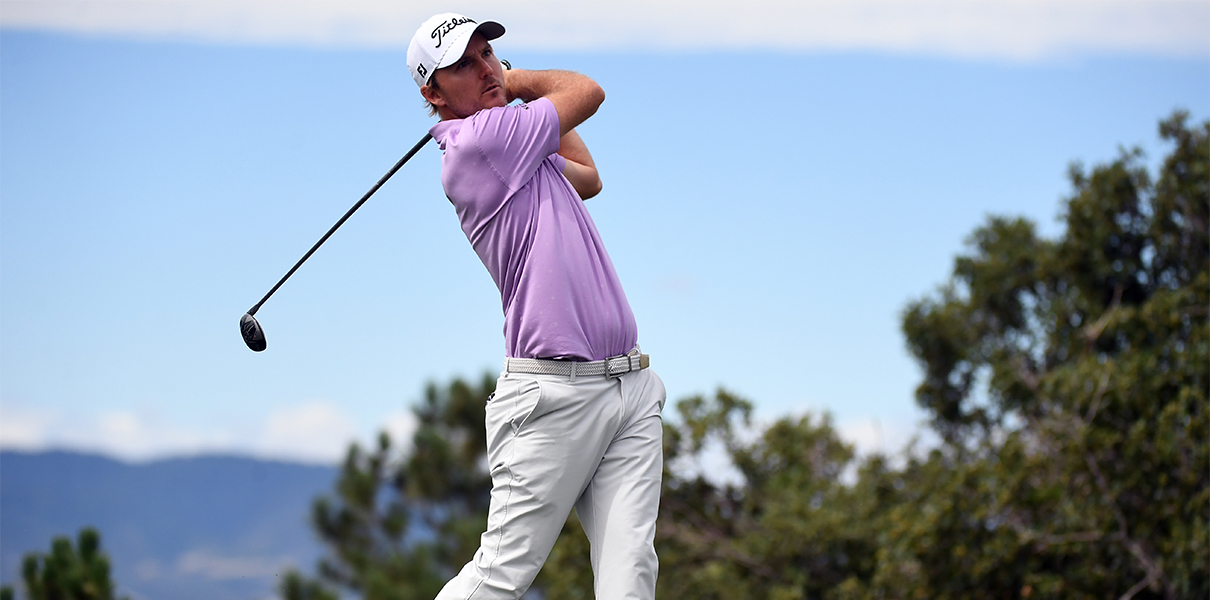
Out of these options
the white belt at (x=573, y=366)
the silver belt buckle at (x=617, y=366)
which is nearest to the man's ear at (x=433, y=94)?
the white belt at (x=573, y=366)

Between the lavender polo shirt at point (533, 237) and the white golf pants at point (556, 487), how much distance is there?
0.12 metres

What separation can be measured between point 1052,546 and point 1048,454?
3.89 ft

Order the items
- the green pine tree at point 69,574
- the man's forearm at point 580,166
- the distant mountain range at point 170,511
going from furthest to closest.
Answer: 1. the distant mountain range at point 170,511
2. the green pine tree at point 69,574
3. the man's forearm at point 580,166

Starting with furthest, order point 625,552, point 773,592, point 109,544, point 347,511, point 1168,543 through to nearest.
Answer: point 347,511 < point 109,544 < point 773,592 < point 1168,543 < point 625,552

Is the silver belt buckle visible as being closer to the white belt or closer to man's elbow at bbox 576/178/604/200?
the white belt

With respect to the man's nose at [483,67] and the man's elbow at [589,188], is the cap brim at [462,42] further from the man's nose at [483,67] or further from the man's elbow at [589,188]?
the man's elbow at [589,188]

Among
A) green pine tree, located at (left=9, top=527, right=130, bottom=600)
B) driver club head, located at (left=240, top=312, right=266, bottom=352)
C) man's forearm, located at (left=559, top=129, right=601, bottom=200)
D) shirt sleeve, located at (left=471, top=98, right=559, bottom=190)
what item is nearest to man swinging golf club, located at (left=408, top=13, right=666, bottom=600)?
shirt sleeve, located at (left=471, top=98, right=559, bottom=190)

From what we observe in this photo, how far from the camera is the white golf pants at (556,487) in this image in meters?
3.52

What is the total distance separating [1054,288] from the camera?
16.5 meters

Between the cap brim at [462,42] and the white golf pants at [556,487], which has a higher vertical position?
the cap brim at [462,42]

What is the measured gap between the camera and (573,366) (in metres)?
3.55

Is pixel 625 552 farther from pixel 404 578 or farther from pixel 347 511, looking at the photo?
pixel 347 511

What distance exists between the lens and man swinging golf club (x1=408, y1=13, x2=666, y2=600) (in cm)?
353

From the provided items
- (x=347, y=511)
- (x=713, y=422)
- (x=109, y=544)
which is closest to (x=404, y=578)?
(x=347, y=511)
